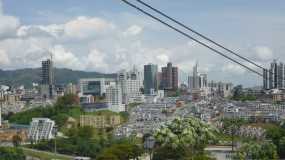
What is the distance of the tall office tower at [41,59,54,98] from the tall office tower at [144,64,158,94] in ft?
31.6

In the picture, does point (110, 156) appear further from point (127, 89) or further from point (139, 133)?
point (127, 89)

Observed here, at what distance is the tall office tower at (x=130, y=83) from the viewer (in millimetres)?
50341

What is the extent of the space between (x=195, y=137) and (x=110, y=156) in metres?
3.38

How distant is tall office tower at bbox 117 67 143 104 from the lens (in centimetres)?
5034

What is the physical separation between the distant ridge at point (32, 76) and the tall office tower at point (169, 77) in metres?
25.5

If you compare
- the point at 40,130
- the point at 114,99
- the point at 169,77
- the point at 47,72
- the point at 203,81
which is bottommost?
the point at 40,130

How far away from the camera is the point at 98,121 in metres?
30.3

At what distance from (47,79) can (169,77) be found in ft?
41.9

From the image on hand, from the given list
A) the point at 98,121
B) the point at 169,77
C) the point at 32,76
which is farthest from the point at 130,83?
the point at 32,76

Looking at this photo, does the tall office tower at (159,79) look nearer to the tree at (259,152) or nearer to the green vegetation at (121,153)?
the green vegetation at (121,153)

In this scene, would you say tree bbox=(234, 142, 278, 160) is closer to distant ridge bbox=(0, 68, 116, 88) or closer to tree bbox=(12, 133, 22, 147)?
tree bbox=(12, 133, 22, 147)

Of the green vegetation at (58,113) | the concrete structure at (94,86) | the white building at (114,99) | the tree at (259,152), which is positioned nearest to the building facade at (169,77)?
the concrete structure at (94,86)

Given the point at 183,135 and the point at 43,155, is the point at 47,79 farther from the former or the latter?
the point at 183,135

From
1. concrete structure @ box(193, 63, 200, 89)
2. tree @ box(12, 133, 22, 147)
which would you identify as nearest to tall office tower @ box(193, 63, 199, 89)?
concrete structure @ box(193, 63, 200, 89)
